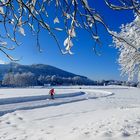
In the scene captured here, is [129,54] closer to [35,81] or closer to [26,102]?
[26,102]

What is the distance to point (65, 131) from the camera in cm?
1240

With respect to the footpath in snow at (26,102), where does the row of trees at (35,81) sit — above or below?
above

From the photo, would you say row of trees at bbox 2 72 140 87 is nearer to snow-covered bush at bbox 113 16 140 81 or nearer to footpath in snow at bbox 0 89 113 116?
footpath in snow at bbox 0 89 113 116

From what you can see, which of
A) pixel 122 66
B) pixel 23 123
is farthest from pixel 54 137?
pixel 122 66

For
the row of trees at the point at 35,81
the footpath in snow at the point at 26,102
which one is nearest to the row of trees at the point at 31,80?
the row of trees at the point at 35,81

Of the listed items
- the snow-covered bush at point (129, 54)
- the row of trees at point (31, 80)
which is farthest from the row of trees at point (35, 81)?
the snow-covered bush at point (129, 54)

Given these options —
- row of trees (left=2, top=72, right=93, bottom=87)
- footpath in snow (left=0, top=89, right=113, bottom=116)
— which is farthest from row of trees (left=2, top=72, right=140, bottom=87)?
footpath in snow (left=0, top=89, right=113, bottom=116)

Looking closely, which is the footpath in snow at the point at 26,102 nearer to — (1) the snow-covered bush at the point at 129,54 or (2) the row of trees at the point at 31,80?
(1) the snow-covered bush at the point at 129,54

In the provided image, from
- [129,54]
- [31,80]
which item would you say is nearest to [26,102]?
[129,54]

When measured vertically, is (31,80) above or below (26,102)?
above

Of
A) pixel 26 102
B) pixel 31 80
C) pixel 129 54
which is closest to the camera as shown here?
pixel 129 54

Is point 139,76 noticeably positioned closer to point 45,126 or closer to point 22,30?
point 45,126

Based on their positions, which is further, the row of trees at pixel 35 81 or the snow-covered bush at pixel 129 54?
the row of trees at pixel 35 81

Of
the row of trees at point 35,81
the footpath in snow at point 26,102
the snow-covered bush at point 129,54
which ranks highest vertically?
the row of trees at point 35,81
